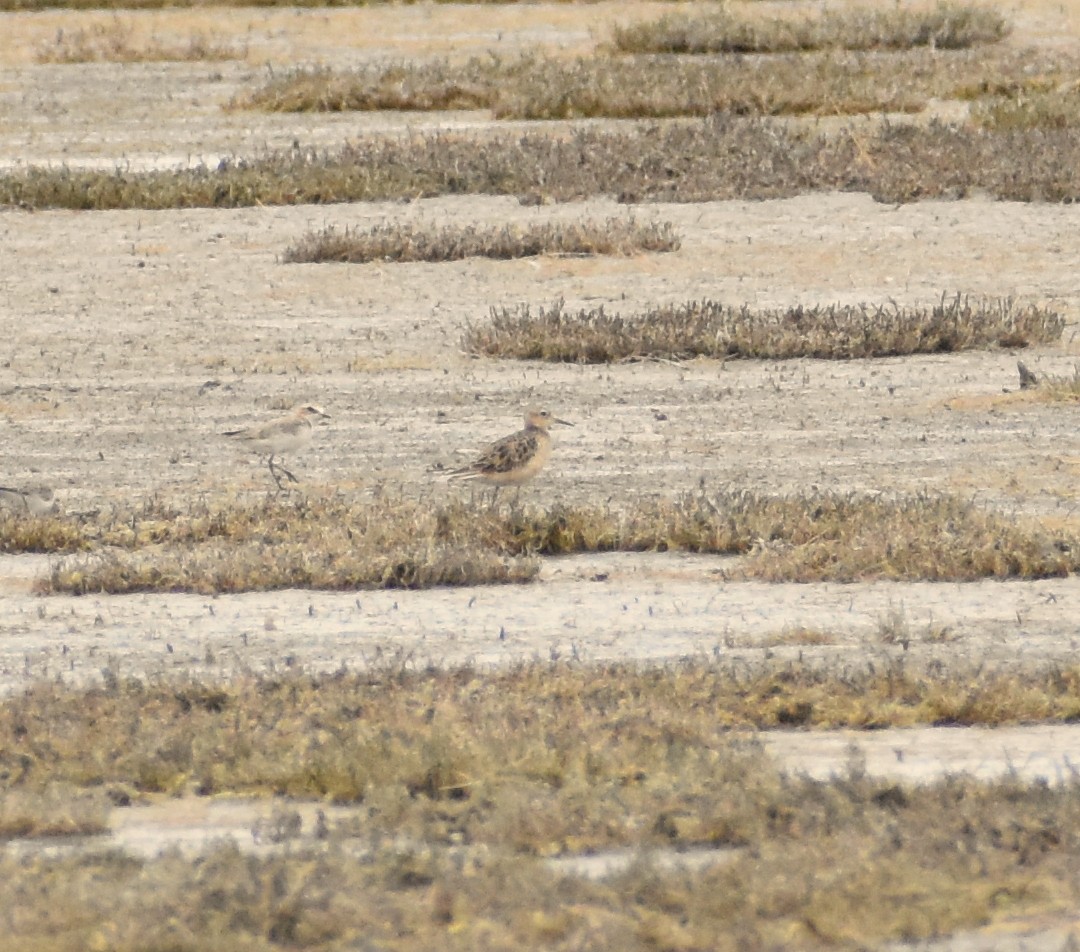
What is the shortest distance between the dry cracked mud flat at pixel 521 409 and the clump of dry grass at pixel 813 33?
26.6 ft

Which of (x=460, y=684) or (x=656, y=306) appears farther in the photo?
(x=656, y=306)

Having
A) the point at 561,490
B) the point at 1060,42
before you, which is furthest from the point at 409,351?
the point at 1060,42

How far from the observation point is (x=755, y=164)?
824 inches

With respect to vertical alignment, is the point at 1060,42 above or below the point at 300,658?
below

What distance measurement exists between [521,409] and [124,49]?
20.5 metres

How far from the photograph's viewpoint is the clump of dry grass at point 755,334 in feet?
48.5

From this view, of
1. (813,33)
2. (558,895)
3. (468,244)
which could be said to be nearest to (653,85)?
(813,33)

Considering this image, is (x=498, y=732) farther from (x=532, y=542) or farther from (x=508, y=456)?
(x=508, y=456)

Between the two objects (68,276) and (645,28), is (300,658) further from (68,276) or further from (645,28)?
(645,28)

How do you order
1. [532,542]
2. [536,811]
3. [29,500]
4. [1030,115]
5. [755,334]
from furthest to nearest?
[1030,115], [755,334], [29,500], [532,542], [536,811]

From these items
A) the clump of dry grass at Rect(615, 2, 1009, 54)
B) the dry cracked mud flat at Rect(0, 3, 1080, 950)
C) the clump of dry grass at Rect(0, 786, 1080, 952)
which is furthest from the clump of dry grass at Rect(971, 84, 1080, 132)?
the clump of dry grass at Rect(0, 786, 1080, 952)

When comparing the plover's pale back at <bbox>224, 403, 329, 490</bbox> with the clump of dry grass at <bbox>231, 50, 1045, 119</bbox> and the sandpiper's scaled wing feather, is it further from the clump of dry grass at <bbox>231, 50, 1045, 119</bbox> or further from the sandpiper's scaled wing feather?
the clump of dry grass at <bbox>231, 50, 1045, 119</bbox>

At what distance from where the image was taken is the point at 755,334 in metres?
14.9

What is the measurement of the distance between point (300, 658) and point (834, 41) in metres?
24.9
